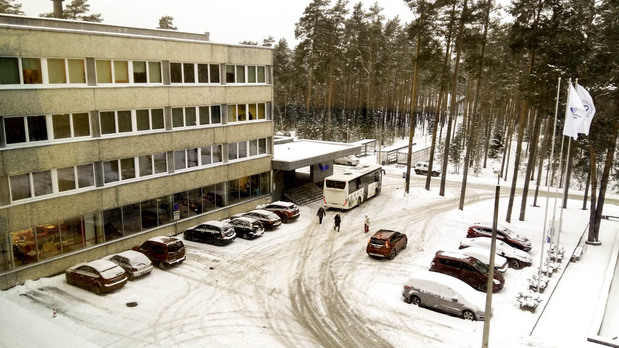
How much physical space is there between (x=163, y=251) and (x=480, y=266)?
17132 millimetres

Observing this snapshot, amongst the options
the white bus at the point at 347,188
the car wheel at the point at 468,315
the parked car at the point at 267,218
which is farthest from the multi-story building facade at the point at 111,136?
the car wheel at the point at 468,315

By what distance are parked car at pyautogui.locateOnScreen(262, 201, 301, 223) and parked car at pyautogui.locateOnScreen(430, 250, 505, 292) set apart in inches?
496

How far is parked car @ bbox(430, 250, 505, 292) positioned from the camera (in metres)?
22.5

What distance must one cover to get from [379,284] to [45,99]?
1958 cm

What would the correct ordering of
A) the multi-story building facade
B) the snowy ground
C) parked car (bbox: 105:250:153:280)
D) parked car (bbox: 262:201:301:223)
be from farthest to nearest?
parked car (bbox: 262:201:301:223) < parked car (bbox: 105:250:153:280) < the multi-story building facade < the snowy ground

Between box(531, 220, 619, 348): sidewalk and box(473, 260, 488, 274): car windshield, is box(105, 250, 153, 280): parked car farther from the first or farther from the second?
box(531, 220, 619, 348): sidewalk

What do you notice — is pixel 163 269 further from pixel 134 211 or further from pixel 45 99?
pixel 45 99

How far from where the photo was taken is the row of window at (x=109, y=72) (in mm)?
20938

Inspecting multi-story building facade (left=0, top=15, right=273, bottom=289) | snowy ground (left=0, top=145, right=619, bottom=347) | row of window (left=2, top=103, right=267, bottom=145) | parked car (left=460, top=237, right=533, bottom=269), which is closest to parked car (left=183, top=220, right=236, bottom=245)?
snowy ground (left=0, top=145, right=619, bottom=347)

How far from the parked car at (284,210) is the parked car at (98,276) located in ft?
45.4

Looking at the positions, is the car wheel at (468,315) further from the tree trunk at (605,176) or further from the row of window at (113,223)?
the row of window at (113,223)

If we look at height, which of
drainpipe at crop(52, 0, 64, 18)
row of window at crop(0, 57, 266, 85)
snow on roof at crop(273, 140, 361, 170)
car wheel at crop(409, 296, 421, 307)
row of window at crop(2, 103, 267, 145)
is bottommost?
car wheel at crop(409, 296, 421, 307)

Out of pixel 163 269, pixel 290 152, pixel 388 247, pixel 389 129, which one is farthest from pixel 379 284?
pixel 389 129

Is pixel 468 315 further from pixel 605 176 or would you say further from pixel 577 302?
pixel 605 176
